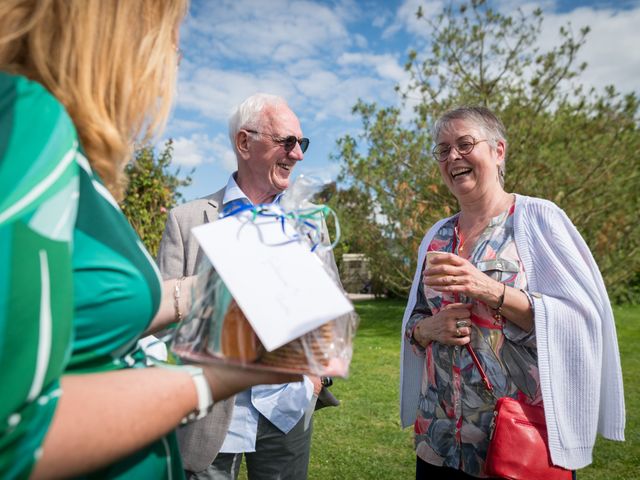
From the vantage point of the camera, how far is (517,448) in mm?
2045

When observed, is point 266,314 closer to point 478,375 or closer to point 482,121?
point 478,375

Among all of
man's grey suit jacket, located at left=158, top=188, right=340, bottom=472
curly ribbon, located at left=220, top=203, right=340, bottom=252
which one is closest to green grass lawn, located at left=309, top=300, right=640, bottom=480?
man's grey suit jacket, located at left=158, top=188, right=340, bottom=472

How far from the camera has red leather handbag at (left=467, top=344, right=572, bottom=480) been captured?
6.66 feet

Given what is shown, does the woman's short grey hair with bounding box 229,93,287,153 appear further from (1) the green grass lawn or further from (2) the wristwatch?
(1) the green grass lawn

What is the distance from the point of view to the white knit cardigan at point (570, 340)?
6.86ft

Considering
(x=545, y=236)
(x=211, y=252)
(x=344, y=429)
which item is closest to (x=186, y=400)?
(x=211, y=252)

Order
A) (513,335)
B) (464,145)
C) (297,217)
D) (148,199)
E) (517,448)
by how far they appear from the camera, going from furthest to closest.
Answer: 1. (148,199)
2. (464,145)
3. (513,335)
4. (517,448)
5. (297,217)

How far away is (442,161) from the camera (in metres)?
2.80

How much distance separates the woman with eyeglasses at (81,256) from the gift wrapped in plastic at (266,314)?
0.22 feet

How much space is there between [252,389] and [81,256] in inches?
68.0

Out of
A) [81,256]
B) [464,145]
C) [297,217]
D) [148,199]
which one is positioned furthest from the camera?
[148,199]

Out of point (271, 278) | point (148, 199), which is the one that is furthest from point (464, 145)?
point (148, 199)

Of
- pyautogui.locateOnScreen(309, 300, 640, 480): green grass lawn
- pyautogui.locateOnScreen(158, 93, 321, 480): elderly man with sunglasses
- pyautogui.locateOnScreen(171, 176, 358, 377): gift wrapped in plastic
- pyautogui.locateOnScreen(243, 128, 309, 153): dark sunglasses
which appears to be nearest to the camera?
pyautogui.locateOnScreen(171, 176, 358, 377): gift wrapped in plastic

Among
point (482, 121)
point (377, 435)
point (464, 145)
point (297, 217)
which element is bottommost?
point (377, 435)
